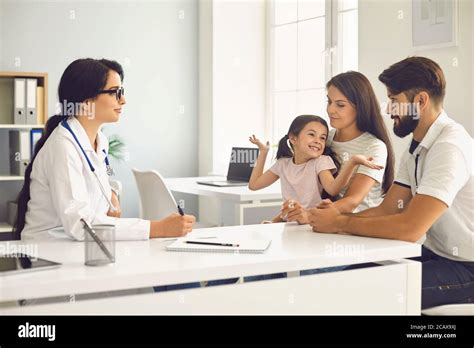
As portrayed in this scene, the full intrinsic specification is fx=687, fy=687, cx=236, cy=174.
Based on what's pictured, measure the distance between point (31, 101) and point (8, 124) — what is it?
0.26 m

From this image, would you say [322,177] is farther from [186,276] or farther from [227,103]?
[227,103]

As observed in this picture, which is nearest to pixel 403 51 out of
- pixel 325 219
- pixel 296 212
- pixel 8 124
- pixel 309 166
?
pixel 309 166

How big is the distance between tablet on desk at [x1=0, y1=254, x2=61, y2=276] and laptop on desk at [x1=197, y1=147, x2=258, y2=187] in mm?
2724

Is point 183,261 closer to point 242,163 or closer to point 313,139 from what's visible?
point 313,139

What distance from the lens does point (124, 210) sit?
5586mm

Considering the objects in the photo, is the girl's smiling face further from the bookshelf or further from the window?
the bookshelf

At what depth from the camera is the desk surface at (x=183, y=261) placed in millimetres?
1568

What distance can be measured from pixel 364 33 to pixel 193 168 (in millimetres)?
2151

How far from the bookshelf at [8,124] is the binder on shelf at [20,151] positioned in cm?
5

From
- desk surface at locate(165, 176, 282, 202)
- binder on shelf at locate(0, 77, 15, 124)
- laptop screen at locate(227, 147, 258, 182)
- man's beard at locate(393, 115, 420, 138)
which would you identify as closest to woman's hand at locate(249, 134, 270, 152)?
desk surface at locate(165, 176, 282, 202)

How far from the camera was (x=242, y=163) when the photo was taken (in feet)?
15.4

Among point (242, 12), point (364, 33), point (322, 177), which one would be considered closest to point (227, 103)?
point (242, 12)

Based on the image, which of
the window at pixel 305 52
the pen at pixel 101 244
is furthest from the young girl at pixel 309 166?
the window at pixel 305 52

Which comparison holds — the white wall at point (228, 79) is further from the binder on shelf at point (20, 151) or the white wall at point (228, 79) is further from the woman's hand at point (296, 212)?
the woman's hand at point (296, 212)
